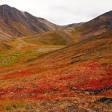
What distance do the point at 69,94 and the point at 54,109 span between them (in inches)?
434

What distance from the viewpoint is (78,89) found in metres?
46.8

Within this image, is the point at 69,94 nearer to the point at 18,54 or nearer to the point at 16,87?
the point at 16,87

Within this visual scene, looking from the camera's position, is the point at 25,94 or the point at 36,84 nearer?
the point at 25,94

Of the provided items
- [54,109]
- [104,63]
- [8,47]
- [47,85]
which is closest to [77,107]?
[54,109]

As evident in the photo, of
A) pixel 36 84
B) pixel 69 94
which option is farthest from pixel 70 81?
pixel 69 94

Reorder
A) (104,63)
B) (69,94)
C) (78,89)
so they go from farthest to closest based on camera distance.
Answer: (104,63), (78,89), (69,94)

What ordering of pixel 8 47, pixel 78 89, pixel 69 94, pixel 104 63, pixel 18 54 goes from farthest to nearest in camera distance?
pixel 8 47 < pixel 18 54 < pixel 104 63 < pixel 78 89 < pixel 69 94

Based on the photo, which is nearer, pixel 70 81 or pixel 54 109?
pixel 54 109

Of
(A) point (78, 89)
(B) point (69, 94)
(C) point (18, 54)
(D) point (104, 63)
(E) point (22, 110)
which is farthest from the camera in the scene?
(C) point (18, 54)

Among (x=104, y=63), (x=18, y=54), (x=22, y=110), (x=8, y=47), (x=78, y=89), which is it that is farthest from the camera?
(x=8, y=47)

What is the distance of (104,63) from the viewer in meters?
67.1

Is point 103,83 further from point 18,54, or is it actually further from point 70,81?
point 18,54

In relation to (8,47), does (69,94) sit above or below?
below

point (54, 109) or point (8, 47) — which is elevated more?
point (8, 47)
